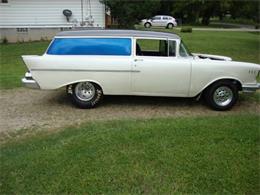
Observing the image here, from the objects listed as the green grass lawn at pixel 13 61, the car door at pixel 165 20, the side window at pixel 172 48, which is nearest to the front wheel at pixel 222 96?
the side window at pixel 172 48

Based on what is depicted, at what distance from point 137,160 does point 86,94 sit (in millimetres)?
2748

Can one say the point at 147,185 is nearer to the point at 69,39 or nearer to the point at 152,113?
the point at 152,113

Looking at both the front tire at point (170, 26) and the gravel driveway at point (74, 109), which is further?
the front tire at point (170, 26)

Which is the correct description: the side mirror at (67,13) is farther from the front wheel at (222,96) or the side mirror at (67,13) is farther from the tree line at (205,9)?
the tree line at (205,9)

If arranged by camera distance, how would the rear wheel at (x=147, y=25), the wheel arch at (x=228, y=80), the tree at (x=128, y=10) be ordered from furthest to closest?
1. the rear wheel at (x=147, y=25)
2. the tree at (x=128, y=10)
3. the wheel arch at (x=228, y=80)

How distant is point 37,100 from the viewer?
301 inches

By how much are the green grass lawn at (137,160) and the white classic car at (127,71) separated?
1192mm

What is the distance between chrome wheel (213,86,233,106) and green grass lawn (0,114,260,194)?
1.22 meters

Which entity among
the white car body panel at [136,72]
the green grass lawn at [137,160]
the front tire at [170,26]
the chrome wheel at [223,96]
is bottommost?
the front tire at [170,26]

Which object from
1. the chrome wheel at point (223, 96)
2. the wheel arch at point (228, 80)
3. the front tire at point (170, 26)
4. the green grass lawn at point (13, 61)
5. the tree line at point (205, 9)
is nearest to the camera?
the wheel arch at point (228, 80)

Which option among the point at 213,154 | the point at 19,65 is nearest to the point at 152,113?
the point at 213,154

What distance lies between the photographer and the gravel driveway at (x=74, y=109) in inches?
243

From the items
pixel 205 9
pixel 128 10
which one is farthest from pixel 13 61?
pixel 205 9

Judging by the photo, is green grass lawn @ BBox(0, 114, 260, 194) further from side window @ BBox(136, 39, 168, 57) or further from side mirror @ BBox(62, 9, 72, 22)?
side mirror @ BBox(62, 9, 72, 22)
